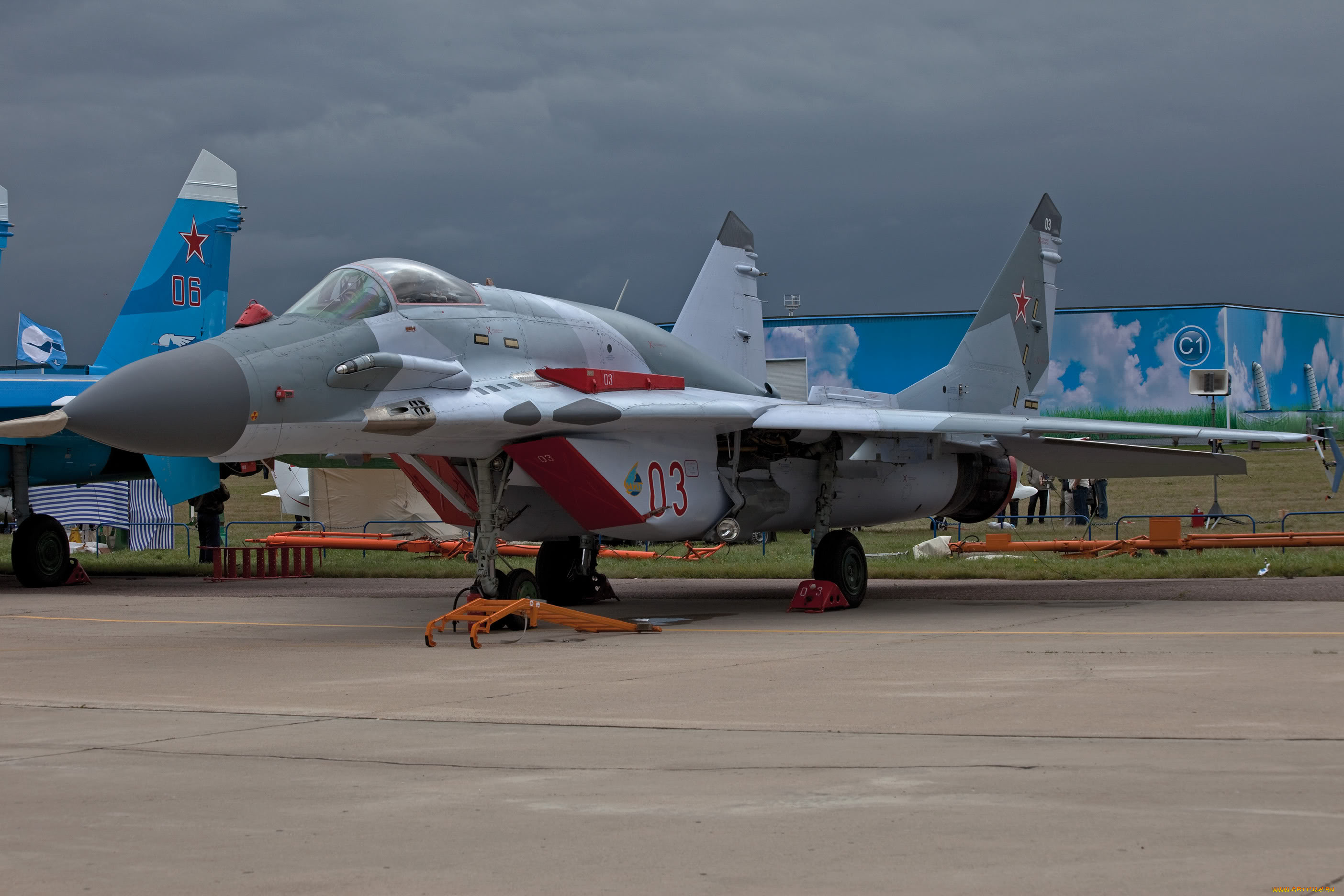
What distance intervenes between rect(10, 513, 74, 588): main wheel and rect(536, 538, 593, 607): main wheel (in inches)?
318

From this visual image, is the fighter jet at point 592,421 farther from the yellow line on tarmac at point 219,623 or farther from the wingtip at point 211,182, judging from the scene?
the wingtip at point 211,182

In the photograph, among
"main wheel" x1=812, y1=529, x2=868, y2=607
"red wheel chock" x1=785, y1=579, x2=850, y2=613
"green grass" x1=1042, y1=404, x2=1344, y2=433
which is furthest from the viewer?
"green grass" x1=1042, y1=404, x2=1344, y2=433

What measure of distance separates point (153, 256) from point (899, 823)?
1776 centimetres

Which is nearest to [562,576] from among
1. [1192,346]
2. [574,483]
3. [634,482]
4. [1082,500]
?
[634,482]

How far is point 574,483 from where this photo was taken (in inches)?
446

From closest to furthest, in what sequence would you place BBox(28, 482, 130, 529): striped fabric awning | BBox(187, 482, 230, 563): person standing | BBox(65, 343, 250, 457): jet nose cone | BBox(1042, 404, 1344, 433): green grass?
BBox(65, 343, 250, 457): jet nose cone < BBox(187, 482, 230, 563): person standing < BBox(28, 482, 130, 529): striped fabric awning < BBox(1042, 404, 1344, 433): green grass

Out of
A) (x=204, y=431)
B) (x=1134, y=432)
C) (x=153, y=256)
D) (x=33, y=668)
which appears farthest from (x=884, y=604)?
(x=153, y=256)

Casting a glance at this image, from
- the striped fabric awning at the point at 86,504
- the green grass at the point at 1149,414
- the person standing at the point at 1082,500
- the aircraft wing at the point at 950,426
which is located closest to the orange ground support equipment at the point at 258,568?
the striped fabric awning at the point at 86,504

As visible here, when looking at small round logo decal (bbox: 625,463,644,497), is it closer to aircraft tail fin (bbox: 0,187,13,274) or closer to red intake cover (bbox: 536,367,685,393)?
red intake cover (bbox: 536,367,685,393)

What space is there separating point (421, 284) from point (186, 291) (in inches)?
385

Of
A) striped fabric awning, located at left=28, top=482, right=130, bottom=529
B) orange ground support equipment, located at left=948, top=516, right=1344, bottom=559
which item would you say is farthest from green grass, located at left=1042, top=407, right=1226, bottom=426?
striped fabric awning, located at left=28, top=482, right=130, bottom=529

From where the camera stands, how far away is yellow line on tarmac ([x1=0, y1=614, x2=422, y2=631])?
1195 centimetres

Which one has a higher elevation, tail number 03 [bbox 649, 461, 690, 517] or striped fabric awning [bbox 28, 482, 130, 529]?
tail number 03 [bbox 649, 461, 690, 517]

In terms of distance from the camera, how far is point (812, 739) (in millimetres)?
5535
